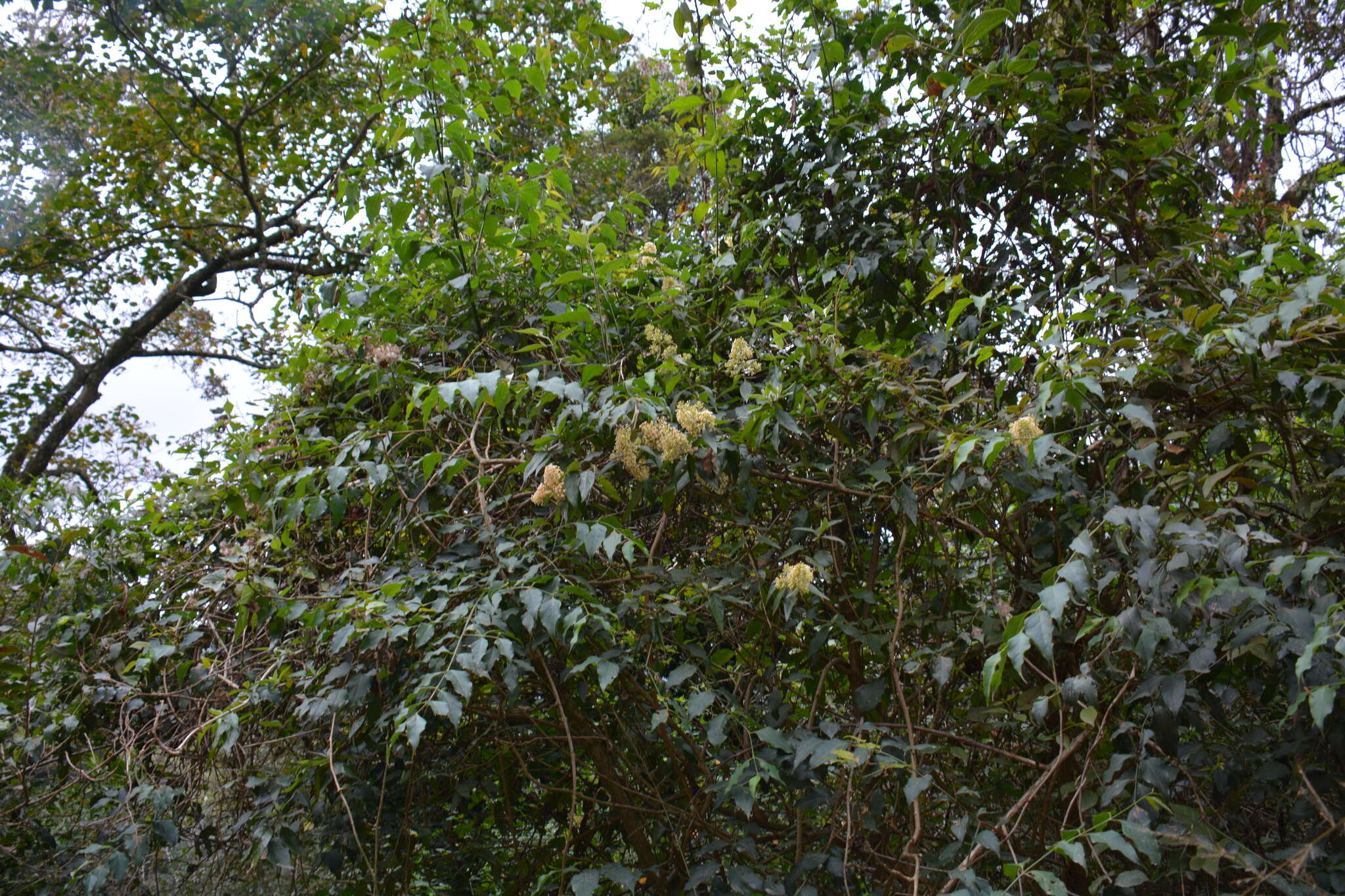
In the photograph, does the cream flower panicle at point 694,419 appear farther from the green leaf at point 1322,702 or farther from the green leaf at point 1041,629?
the green leaf at point 1322,702

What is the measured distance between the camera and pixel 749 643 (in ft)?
6.08

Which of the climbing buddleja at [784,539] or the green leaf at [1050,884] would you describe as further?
the climbing buddleja at [784,539]

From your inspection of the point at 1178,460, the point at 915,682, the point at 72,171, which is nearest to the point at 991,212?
the point at 1178,460

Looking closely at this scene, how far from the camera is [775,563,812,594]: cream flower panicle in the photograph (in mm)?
1430

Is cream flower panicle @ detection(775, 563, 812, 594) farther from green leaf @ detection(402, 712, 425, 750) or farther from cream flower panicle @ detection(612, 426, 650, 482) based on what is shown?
green leaf @ detection(402, 712, 425, 750)

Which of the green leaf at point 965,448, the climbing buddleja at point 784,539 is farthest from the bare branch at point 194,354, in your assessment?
the green leaf at point 965,448

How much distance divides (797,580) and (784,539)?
0.33 m

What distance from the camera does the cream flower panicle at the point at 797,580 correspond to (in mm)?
1430

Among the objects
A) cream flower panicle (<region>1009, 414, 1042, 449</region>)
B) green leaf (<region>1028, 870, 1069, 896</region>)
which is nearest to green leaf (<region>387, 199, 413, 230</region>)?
cream flower panicle (<region>1009, 414, 1042, 449</region>)

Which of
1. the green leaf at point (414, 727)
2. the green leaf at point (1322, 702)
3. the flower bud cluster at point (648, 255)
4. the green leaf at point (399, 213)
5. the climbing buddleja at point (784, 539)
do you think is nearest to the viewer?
the green leaf at point (1322, 702)

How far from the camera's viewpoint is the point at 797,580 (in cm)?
143

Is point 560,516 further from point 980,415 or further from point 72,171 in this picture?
point 72,171

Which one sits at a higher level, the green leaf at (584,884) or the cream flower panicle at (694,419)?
the cream flower panicle at (694,419)

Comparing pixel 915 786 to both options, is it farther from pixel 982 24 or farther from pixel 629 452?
pixel 982 24
